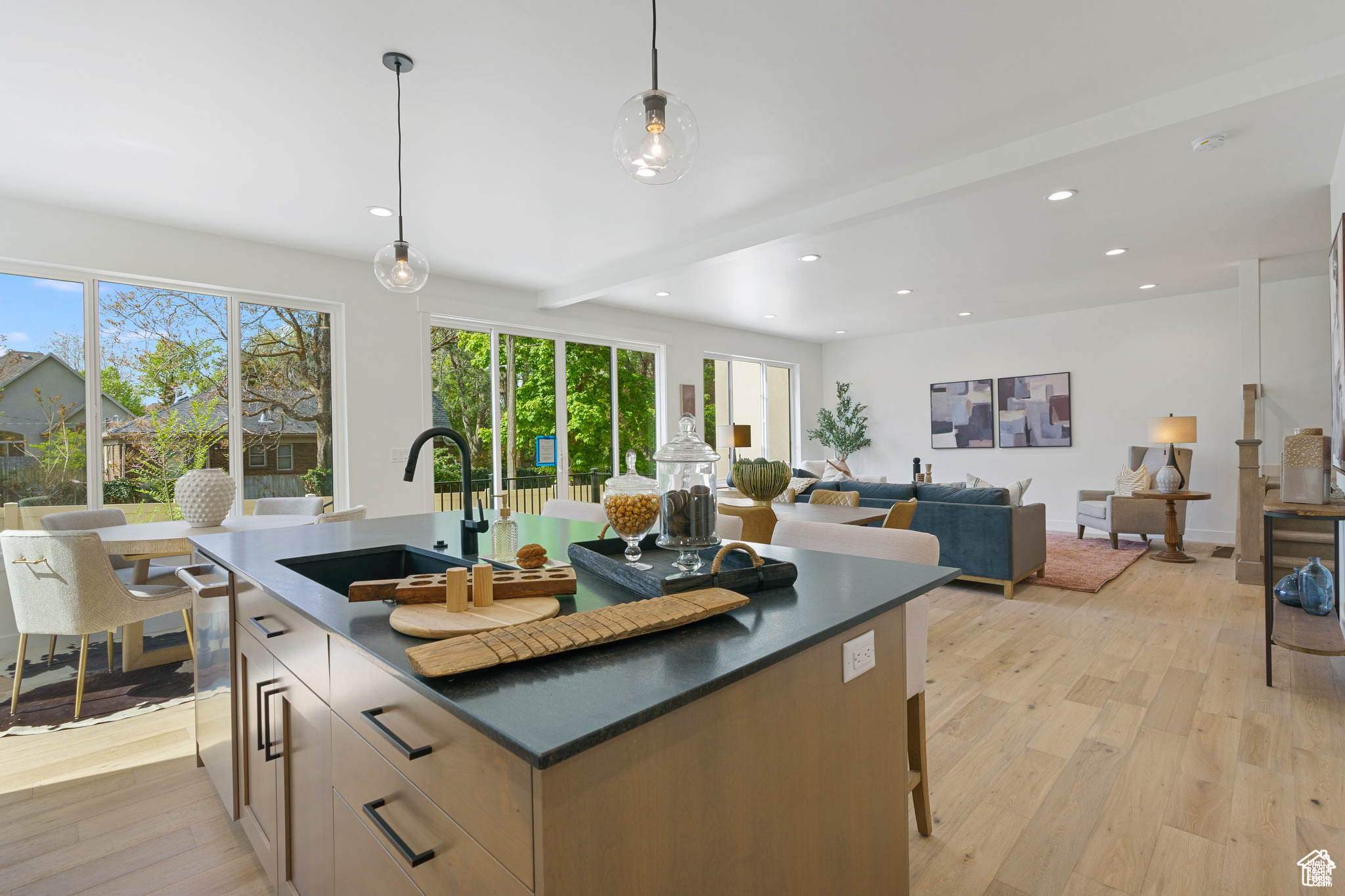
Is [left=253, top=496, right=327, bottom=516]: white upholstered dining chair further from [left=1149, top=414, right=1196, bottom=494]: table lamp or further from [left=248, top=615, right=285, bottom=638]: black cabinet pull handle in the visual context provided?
[left=1149, top=414, right=1196, bottom=494]: table lamp

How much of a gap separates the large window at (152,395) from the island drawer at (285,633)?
3271 millimetres

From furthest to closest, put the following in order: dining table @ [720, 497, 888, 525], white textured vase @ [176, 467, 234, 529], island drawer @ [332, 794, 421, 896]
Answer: dining table @ [720, 497, 888, 525] < white textured vase @ [176, 467, 234, 529] < island drawer @ [332, 794, 421, 896]

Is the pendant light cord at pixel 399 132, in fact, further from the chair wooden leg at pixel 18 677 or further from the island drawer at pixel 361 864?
the chair wooden leg at pixel 18 677

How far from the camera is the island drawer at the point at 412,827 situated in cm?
74

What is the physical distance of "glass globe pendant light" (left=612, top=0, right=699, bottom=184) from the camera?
160 cm

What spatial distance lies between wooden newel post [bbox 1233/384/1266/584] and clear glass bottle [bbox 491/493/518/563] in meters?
5.48

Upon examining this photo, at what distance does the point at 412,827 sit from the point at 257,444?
450 cm

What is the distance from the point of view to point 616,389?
22.8 ft

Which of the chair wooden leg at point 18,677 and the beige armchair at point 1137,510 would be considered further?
the beige armchair at point 1137,510

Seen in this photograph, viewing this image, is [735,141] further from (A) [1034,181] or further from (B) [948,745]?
(B) [948,745]

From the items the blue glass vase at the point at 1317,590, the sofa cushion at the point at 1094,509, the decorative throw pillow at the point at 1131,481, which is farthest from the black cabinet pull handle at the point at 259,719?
the sofa cushion at the point at 1094,509

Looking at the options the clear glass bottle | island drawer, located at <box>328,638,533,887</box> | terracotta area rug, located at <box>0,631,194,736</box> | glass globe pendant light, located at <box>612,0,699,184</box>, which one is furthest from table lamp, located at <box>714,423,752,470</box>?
island drawer, located at <box>328,638,533,887</box>

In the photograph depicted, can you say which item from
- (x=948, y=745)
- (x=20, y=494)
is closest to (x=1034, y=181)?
(x=948, y=745)

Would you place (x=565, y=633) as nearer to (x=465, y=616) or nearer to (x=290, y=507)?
(x=465, y=616)
